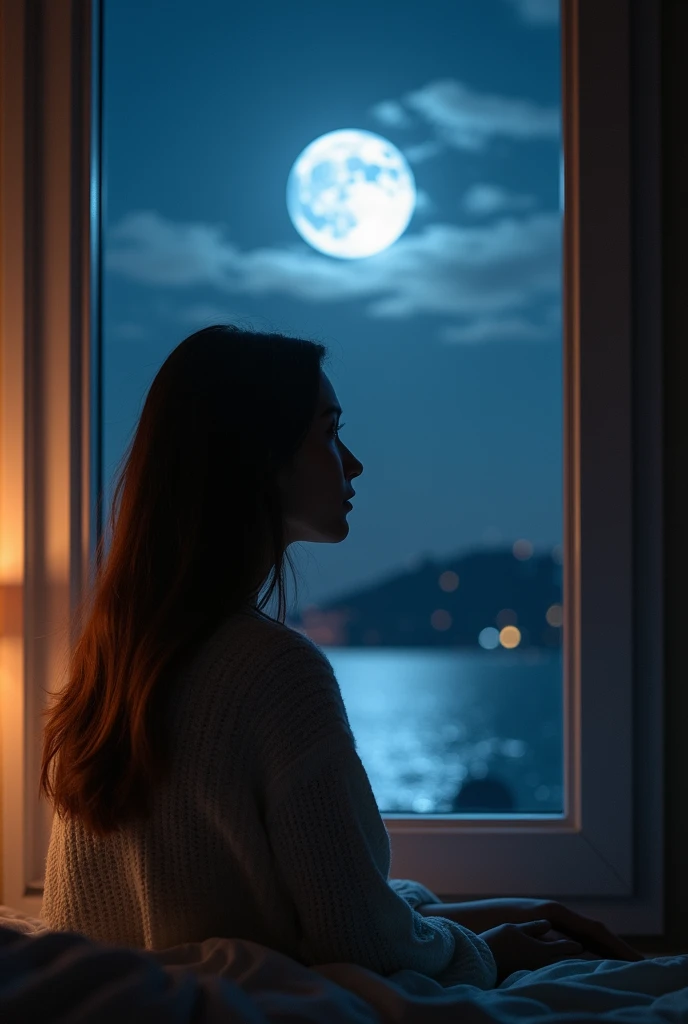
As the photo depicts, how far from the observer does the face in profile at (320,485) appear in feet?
3.59

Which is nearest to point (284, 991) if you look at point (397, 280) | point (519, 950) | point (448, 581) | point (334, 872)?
point (334, 872)

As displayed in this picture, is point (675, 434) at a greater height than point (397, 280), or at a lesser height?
lesser

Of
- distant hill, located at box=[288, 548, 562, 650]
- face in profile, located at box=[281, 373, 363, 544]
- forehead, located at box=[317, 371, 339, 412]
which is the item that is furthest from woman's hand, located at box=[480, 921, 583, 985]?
distant hill, located at box=[288, 548, 562, 650]

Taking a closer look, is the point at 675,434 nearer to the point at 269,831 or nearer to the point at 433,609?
the point at 433,609

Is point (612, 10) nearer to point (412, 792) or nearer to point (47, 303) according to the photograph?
point (47, 303)

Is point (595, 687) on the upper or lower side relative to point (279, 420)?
lower

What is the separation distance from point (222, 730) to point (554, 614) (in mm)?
1042

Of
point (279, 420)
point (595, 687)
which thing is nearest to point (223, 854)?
point (279, 420)

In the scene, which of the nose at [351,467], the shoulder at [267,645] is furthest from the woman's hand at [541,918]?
the nose at [351,467]

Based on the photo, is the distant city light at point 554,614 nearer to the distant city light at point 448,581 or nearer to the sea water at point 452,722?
the sea water at point 452,722

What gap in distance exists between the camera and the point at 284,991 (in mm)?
777

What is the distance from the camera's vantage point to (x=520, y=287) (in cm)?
192

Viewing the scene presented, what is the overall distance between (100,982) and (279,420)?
595 mm

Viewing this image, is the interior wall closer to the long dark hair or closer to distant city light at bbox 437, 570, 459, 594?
distant city light at bbox 437, 570, 459, 594
